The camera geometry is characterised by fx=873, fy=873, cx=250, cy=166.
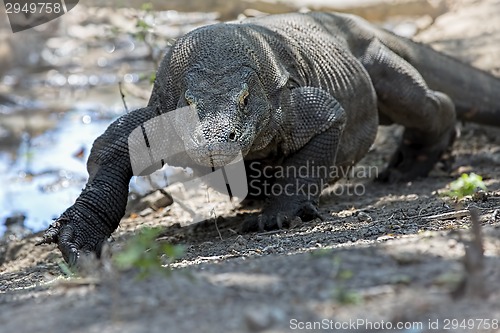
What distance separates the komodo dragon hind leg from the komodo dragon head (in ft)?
5.64

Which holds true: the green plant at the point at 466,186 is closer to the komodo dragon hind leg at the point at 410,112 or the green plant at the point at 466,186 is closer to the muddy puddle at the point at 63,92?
the komodo dragon hind leg at the point at 410,112

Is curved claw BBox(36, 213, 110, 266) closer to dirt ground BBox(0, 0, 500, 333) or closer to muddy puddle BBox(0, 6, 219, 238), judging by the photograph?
dirt ground BBox(0, 0, 500, 333)

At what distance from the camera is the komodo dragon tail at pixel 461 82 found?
814 centimetres

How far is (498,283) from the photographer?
3.27m

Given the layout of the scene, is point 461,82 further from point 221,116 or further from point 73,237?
point 73,237

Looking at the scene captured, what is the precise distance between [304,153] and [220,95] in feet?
3.33

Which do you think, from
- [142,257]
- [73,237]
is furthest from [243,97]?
[142,257]

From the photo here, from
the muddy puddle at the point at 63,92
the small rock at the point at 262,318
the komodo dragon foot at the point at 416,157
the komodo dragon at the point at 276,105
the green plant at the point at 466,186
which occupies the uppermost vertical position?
the small rock at the point at 262,318

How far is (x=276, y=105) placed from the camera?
598cm

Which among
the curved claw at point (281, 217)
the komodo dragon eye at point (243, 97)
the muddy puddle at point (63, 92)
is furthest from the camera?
the muddy puddle at point (63, 92)

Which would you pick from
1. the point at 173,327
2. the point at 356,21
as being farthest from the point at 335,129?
the point at 173,327

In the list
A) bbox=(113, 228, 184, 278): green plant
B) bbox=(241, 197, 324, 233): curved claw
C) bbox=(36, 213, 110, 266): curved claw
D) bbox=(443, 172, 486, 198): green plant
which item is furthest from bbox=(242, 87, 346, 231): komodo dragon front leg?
bbox=(113, 228, 184, 278): green plant

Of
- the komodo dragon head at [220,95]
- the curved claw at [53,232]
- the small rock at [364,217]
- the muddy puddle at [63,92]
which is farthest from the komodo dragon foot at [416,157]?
the curved claw at [53,232]

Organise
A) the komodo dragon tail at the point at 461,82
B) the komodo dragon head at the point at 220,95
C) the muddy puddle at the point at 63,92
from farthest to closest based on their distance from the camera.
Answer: the muddy puddle at the point at 63,92 < the komodo dragon tail at the point at 461,82 < the komodo dragon head at the point at 220,95
